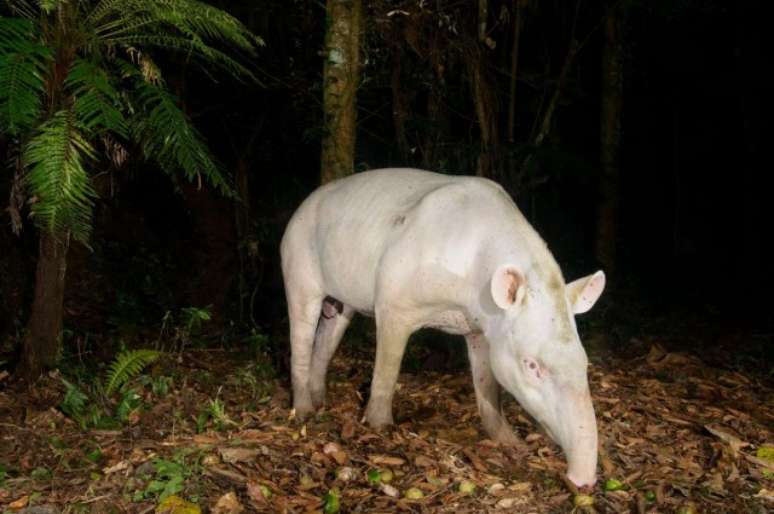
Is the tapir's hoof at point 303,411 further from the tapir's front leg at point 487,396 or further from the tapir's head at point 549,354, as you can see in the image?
the tapir's head at point 549,354

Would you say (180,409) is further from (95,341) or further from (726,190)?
(726,190)

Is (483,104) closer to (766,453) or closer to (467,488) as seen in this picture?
(766,453)

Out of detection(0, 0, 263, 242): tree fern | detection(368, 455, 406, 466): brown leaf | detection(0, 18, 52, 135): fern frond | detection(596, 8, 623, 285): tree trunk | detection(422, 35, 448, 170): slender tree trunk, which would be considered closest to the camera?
detection(0, 18, 52, 135): fern frond

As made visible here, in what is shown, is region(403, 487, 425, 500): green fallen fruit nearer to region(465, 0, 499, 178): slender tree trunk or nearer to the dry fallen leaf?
the dry fallen leaf

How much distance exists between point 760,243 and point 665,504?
429 inches

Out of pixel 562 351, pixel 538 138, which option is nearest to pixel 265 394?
pixel 562 351

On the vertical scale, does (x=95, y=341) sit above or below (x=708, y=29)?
below

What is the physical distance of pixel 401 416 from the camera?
5789 mm

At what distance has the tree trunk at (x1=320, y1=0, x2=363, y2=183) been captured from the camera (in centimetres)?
680

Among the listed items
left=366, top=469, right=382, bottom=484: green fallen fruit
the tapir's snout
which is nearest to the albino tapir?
the tapir's snout

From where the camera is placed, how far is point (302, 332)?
5.99 metres

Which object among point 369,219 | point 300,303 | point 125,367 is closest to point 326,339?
point 300,303

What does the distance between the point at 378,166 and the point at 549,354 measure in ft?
18.6

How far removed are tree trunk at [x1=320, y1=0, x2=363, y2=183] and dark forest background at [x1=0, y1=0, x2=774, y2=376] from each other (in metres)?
0.56
